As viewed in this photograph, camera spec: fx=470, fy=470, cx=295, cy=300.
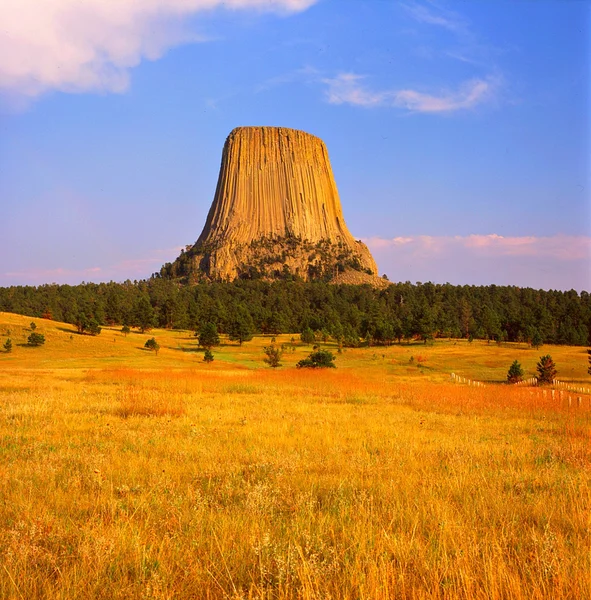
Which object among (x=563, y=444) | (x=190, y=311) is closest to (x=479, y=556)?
(x=563, y=444)

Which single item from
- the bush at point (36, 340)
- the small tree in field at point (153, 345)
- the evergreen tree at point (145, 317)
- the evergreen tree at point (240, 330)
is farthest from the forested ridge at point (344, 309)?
the small tree in field at point (153, 345)

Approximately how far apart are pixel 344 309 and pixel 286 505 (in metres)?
112

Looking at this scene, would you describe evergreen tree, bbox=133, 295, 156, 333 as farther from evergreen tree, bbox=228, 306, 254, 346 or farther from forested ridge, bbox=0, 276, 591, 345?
evergreen tree, bbox=228, 306, 254, 346

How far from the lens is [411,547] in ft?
13.6

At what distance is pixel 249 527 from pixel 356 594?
149cm

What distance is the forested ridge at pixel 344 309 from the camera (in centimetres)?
8919

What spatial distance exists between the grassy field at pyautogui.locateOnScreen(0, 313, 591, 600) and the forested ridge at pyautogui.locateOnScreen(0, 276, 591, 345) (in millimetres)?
64239

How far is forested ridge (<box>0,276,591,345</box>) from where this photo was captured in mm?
89188

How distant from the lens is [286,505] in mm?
5516

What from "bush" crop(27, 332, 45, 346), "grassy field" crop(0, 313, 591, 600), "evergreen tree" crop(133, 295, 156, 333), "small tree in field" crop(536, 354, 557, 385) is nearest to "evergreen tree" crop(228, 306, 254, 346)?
"evergreen tree" crop(133, 295, 156, 333)

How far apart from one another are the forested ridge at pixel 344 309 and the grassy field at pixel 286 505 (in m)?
64.2

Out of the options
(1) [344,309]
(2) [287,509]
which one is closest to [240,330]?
(1) [344,309]

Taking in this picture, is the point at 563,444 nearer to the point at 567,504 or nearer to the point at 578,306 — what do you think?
the point at 567,504

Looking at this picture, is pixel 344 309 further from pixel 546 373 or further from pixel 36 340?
pixel 546 373
